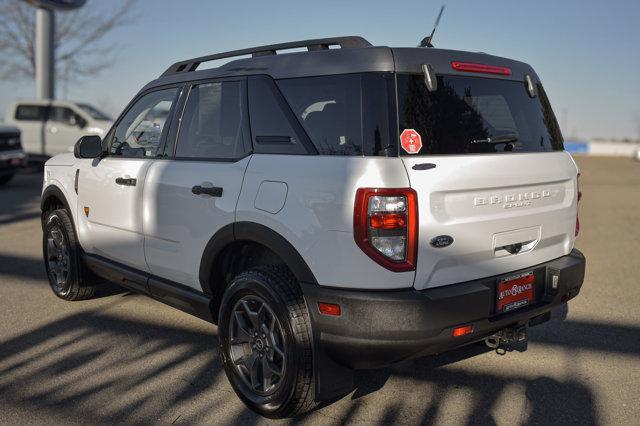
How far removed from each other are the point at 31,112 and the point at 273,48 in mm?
17131

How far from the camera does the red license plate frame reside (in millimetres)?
3031

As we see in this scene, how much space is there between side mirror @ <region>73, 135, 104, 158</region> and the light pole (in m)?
19.9

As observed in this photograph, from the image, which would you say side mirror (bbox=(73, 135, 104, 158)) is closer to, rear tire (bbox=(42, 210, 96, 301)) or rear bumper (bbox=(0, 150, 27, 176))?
rear tire (bbox=(42, 210, 96, 301))

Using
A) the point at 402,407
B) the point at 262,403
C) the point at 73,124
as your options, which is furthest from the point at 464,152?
the point at 73,124

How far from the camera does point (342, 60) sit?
117 inches

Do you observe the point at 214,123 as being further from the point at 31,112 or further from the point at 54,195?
the point at 31,112

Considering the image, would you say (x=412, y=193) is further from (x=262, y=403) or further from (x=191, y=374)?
(x=191, y=374)

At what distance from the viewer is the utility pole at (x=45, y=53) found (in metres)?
22.0

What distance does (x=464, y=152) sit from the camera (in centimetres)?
297

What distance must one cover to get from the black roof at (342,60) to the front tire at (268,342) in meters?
1.07

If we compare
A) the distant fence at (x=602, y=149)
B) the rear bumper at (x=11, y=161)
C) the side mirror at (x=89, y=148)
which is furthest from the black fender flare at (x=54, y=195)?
the distant fence at (x=602, y=149)

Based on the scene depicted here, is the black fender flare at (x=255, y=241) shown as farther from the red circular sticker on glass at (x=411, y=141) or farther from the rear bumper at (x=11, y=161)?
the rear bumper at (x=11, y=161)

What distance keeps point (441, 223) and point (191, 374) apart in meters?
1.90

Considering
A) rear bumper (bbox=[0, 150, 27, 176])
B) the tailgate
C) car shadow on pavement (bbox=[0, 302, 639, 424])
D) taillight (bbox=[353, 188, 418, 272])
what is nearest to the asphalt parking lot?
car shadow on pavement (bbox=[0, 302, 639, 424])
